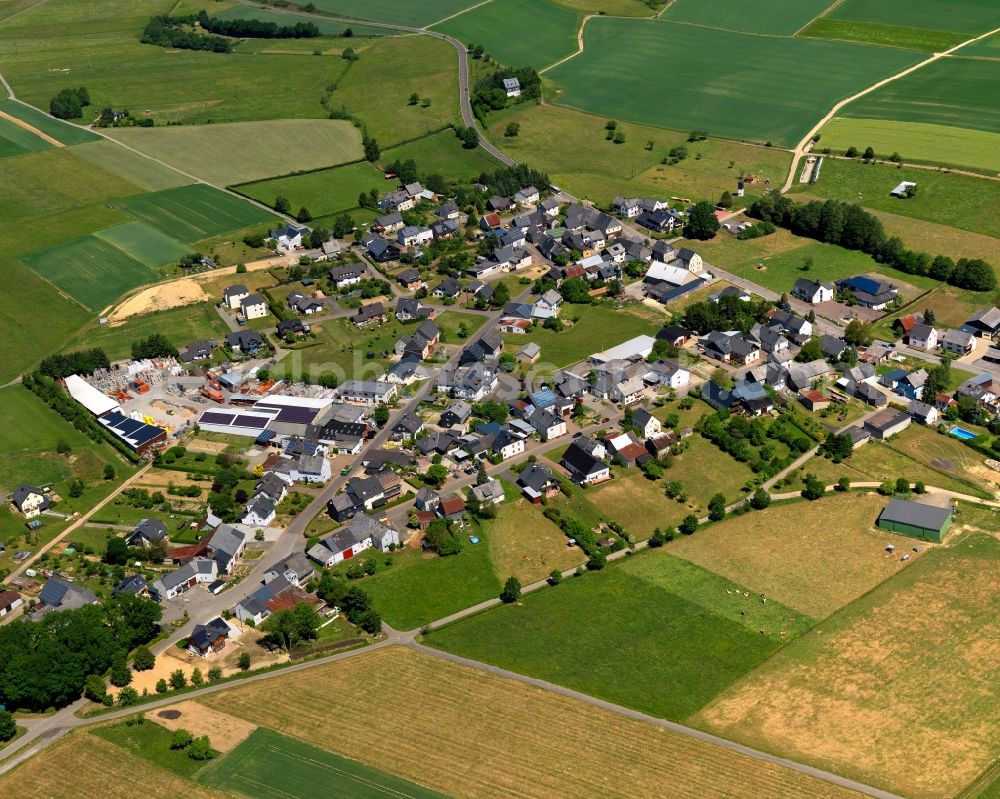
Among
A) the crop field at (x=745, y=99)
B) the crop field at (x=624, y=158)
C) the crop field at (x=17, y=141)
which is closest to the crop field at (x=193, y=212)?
the crop field at (x=17, y=141)

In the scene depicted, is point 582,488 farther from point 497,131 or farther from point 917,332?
point 497,131

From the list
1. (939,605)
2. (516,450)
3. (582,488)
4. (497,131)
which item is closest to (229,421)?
(516,450)

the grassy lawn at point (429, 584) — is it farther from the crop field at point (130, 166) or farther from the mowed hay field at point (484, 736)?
the crop field at point (130, 166)

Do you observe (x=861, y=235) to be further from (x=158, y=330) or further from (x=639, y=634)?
(x=158, y=330)

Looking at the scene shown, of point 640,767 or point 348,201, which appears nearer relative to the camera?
point 640,767

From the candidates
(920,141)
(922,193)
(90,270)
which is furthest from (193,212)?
(920,141)

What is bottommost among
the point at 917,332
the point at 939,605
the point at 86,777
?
the point at 86,777
